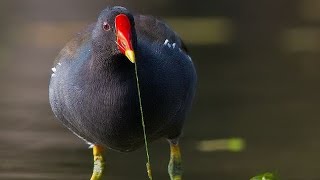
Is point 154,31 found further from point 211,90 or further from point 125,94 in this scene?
point 211,90

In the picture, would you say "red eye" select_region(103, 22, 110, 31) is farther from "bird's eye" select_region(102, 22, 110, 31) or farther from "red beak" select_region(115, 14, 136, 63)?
"red beak" select_region(115, 14, 136, 63)

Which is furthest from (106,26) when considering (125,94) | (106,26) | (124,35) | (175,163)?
(175,163)

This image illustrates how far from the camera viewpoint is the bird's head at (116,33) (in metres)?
5.00

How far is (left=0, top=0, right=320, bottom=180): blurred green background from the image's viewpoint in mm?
6809

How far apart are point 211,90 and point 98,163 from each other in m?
2.57

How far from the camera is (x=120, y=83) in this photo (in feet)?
17.1

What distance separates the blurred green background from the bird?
2.67 ft

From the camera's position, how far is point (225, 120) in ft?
26.2

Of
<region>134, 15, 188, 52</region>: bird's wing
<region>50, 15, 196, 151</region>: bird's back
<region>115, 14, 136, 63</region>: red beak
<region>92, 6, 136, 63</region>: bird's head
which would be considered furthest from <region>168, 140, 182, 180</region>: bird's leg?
<region>115, 14, 136, 63</region>: red beak

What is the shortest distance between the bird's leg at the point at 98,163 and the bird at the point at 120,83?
22.5 inches

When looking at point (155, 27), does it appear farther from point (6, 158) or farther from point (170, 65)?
point (6, 158)

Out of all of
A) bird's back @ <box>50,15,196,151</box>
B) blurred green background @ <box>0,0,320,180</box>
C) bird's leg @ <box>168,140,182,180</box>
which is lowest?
blurred green background @ <box>0,0,320,180</box>

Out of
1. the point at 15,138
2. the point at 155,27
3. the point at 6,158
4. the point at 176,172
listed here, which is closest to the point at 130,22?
the point at 155,27

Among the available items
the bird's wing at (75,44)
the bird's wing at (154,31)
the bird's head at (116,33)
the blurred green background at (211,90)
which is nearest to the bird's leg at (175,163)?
the blurred green background at (211,90)
